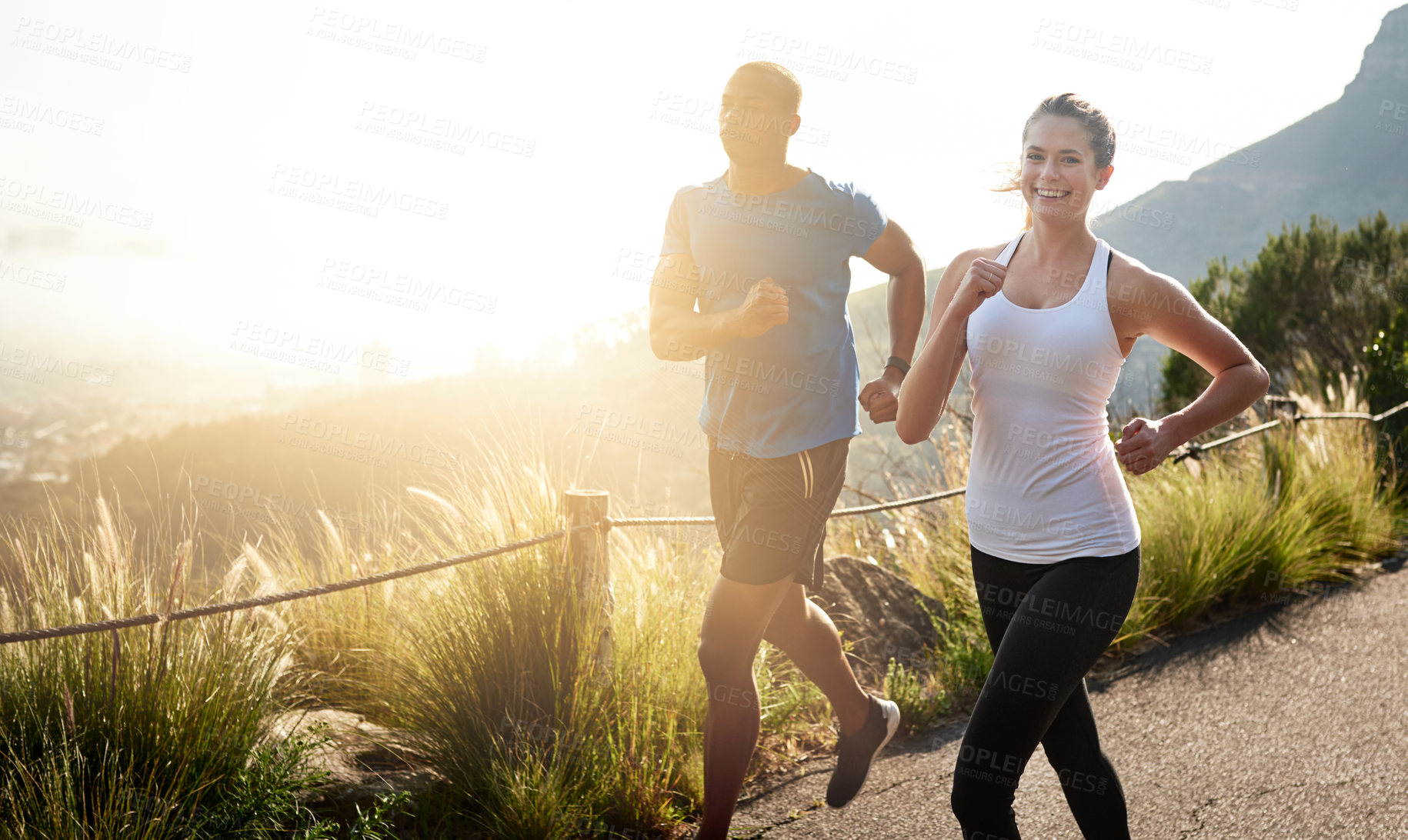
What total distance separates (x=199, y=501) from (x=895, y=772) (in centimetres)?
298

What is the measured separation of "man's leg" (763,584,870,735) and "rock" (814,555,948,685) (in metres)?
1.32

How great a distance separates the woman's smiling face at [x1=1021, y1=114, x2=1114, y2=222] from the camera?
1989 mm

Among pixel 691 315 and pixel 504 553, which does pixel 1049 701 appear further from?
pixel 504 553

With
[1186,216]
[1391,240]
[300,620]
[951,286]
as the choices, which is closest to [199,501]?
[300,620]

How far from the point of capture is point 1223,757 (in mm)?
3527

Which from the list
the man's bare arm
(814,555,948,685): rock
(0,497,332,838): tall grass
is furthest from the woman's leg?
(814,555,948,685): rock

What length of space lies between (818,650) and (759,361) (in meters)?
1.00

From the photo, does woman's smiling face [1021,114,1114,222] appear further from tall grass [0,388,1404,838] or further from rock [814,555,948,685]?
rock [814,555,948,685]

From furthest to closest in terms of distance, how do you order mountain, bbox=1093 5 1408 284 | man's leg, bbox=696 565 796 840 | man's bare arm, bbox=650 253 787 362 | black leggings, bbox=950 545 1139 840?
mountain, bbox=1093 5 1408 284 → man's leg, bbox=696 565 796 840 → man's bare arm, bbox=650 253 787 362 → black leggings, bbox=950 545 1139 840

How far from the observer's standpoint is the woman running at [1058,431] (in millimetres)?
1823

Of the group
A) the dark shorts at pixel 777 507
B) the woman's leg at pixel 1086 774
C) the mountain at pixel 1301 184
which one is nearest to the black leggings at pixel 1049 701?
the woman's leg at pixel 1086 774

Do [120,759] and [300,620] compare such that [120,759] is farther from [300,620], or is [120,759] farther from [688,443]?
[688,443]

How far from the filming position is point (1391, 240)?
54.6ft

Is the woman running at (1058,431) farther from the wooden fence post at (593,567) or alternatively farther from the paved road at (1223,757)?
the wooden fence post at (593,567)
